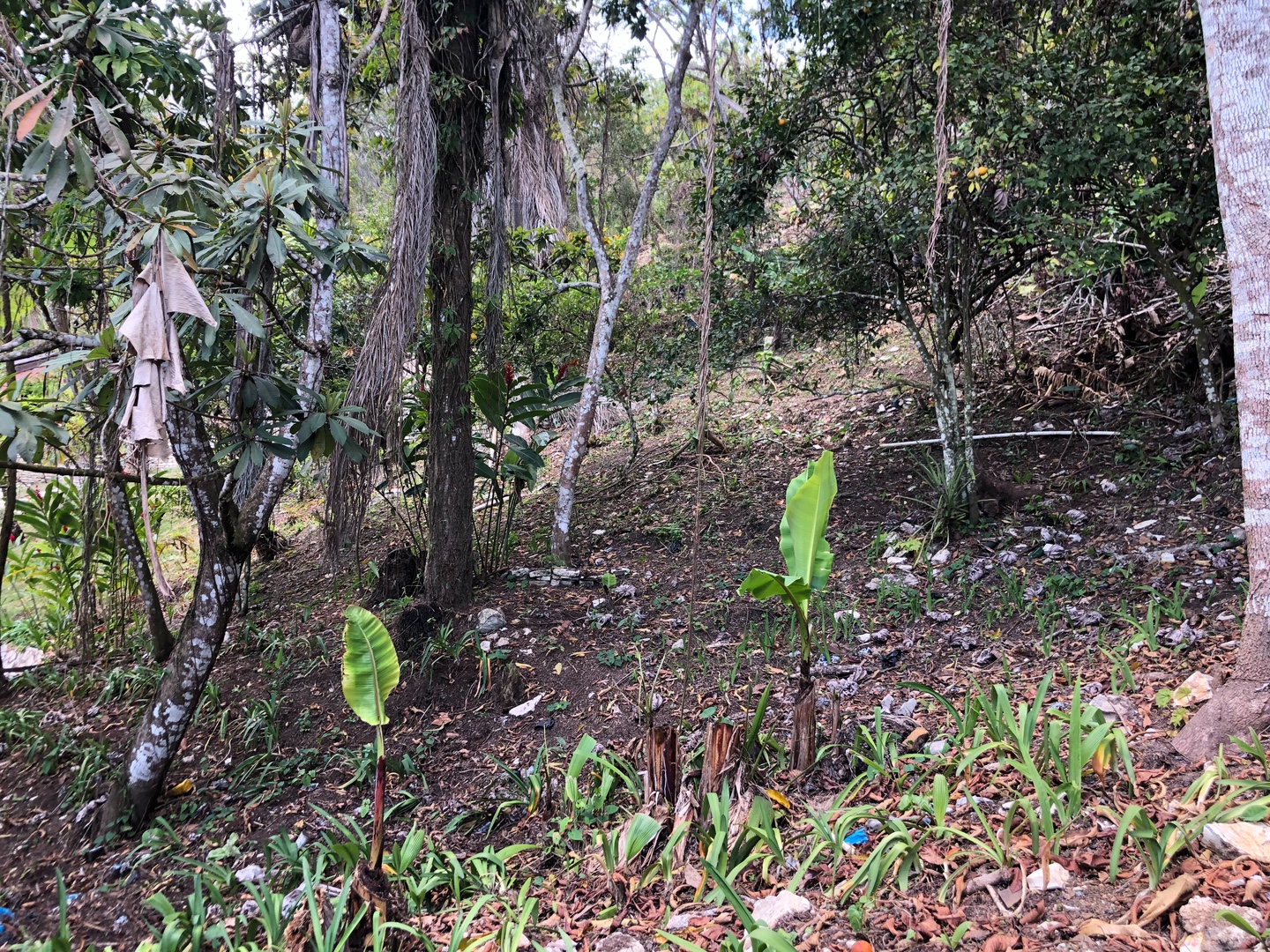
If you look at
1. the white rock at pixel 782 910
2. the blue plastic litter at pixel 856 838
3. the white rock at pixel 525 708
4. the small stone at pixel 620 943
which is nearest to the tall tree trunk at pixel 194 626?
the white rock at pixel 525 708

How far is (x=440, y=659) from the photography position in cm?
380

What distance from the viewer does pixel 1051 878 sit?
5.94 feet

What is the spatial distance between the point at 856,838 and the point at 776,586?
78 centimetres

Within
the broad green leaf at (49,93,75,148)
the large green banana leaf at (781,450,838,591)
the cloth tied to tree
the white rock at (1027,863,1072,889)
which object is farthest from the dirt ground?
the broad green leaf at (49,93,75,148)

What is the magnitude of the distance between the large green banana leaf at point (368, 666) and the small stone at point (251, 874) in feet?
3.04

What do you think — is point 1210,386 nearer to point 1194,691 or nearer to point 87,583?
point 1194,691

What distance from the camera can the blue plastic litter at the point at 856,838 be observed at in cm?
215

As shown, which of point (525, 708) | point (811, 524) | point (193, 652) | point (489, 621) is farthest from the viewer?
point (489, 621)

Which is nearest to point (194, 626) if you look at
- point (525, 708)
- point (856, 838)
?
point (525, 708)

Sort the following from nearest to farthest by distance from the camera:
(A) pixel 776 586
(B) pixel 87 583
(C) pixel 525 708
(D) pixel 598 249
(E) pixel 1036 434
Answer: (A) pixel 776 586 → (C) pixel 525 708 → (B) pixel 87 583 → (D) pixel 598 249 → (E) pixel 1036 434

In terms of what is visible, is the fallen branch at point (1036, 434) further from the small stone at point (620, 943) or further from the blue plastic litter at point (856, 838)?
the small stone at point (620, 943)

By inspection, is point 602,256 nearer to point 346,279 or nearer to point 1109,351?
point 346,279

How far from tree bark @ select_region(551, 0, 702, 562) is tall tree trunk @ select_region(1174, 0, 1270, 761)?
2.97m

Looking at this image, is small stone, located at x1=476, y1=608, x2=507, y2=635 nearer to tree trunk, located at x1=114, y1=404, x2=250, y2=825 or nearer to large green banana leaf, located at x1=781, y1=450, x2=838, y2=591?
tree trunk, located at x1=114, y1=404, x2=250, y2=825
